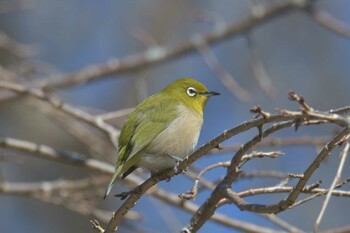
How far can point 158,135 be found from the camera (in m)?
3.65

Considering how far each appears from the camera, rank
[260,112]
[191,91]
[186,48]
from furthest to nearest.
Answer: [186,48] → [191,91] → [260,112]

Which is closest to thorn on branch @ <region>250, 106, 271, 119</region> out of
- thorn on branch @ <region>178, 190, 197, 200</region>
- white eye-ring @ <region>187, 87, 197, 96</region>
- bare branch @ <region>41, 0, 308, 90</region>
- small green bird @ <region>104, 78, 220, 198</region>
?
thorn on branch @ <region>178, 190, 197, 200</region>

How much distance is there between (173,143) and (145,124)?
0.20 meters

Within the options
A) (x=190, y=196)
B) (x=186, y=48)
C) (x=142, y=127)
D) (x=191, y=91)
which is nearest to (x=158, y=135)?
(x=142, y=127)

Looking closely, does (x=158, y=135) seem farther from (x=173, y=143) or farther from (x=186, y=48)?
(x=186, y=48)

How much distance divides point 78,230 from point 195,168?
4167mm

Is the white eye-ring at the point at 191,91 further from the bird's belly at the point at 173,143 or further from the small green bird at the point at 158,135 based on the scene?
the bird's belly at the point at 173,143

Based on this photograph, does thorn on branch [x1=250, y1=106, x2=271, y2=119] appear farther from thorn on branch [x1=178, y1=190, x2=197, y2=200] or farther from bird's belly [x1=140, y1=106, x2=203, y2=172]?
bird's belly [x1=140, y1=106, x2=203, y2=172]

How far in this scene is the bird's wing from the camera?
3.55 metres

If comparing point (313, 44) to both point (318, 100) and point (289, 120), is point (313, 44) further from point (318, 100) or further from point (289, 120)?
point (289, 120)

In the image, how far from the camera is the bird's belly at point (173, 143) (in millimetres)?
3525

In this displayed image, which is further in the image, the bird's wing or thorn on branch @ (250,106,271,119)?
the bird's wing

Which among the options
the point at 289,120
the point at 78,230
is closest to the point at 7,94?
the point at 78,230

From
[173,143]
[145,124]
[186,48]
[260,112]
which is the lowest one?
[260,112]
